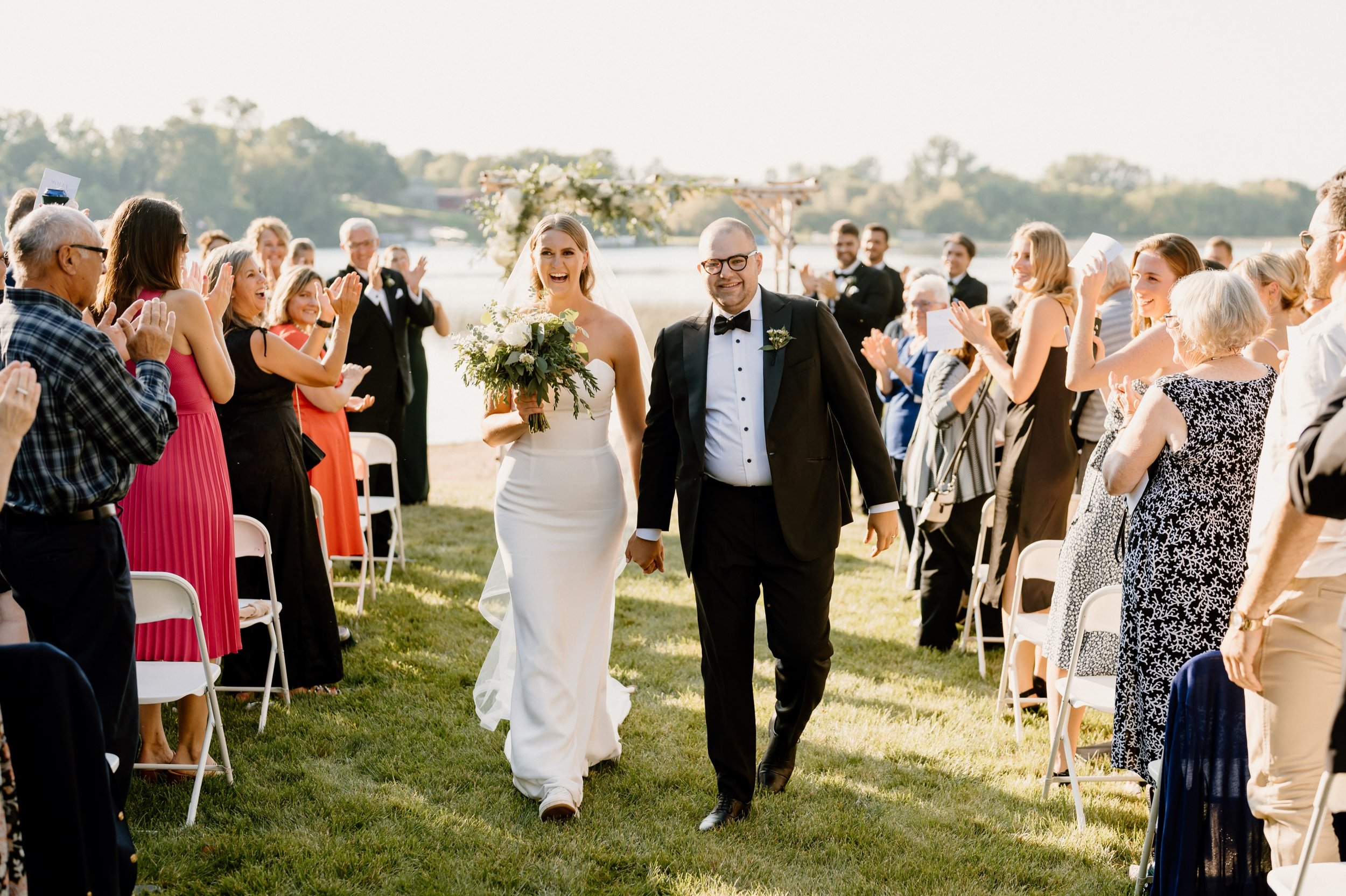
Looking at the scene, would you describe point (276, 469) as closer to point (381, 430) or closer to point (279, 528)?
point (279, 528)

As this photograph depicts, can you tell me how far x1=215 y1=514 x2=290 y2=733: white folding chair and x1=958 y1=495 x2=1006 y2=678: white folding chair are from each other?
144 inches

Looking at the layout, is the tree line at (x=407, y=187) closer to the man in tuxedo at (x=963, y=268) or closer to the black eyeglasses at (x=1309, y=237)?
the man in tuxedo at (x=963, y=268)

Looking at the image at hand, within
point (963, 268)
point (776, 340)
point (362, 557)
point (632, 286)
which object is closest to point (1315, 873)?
point (776, 340)

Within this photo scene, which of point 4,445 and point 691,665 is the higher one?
point 4,445

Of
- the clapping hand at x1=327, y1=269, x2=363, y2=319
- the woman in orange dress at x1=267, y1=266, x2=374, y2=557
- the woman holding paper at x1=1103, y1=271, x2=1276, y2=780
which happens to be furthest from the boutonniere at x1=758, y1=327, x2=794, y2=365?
the woman in orange dress at x1=267, y1=266, x2=374, y2=557

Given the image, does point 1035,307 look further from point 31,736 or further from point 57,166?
point 57,166

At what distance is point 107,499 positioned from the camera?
3.40m

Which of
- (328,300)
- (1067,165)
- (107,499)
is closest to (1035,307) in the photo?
(328,300)

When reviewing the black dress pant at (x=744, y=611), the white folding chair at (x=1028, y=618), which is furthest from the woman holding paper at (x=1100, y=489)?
the black dress pant at (x=744, y=611)

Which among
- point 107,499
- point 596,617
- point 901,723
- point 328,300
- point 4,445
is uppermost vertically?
point 328,300

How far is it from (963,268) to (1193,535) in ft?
22.3

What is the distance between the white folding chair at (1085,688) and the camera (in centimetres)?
386

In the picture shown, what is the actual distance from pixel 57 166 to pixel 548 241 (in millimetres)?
35726

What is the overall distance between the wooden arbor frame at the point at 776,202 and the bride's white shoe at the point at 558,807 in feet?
30.4
